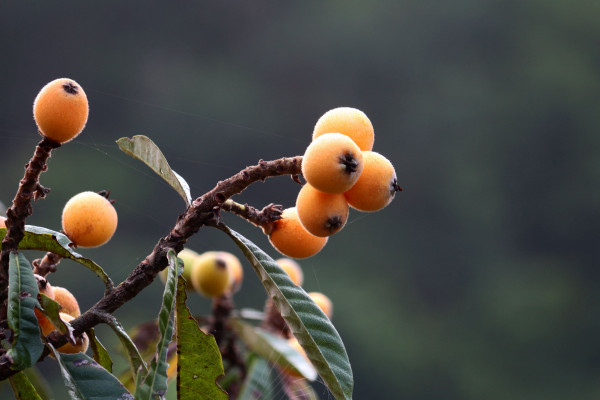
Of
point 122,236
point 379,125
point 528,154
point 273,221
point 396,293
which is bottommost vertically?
point 122,236

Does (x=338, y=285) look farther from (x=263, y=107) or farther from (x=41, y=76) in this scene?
(x=41, y=76)

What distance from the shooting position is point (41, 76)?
13312 millimetres

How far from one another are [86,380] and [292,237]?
0.85ft

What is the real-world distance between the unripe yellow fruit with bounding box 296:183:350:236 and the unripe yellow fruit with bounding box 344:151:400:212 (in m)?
0.02

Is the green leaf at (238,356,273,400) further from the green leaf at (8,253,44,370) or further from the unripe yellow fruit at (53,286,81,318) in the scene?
the green leaf at (8,253,44,370)

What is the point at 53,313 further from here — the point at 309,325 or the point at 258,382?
the point at 258,382

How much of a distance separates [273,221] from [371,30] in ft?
50.2

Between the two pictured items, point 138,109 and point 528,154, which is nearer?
point 138,109

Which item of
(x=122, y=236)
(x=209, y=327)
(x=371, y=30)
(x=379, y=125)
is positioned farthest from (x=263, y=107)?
(x=209, y=327)

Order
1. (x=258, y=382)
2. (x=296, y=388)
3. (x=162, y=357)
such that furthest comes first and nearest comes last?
1. (x=296, y=388)
2. (x=258, y=382)
3. (x=162, y=357)

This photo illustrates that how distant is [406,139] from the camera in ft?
45.0

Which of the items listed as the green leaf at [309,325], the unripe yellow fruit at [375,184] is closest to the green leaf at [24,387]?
the green leaf at [309,325]

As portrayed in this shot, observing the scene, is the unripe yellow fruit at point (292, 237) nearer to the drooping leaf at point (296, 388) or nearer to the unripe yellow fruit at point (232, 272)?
the drooping leaf at point (296, 388)

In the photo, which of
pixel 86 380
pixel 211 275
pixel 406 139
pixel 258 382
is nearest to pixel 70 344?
pixel 86 380
